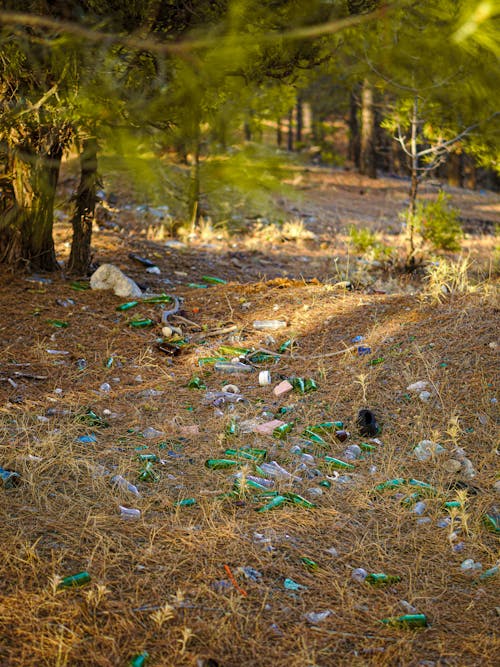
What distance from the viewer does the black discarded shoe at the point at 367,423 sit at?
398cm

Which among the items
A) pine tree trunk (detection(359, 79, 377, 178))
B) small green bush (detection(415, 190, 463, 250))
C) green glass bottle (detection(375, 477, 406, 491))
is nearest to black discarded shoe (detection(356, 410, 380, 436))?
green glass bottle (detection(375, 477, 406, 491))

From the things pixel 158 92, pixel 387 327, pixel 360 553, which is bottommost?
pixel 360 553

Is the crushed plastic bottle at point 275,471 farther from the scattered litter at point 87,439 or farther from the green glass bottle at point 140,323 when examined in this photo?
the green glass bottle at point 140,323

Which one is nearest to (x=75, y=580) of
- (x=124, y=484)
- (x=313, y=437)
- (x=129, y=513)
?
(x=129, y=513)

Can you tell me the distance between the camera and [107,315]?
5801 mm

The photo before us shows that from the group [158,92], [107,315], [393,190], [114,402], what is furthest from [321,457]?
[393,190]

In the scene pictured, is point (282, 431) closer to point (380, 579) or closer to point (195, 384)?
point (195, 384)

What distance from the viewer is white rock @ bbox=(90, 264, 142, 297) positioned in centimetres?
626

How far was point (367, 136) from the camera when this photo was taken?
58.1 feet

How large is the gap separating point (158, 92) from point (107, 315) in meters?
3.15

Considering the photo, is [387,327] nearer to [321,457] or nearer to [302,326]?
[302,326]

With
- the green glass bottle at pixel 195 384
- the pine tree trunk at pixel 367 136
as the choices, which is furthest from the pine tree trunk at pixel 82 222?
the pine tree trunk at pixel 367 136

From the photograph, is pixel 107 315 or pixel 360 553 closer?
pixel 360 553

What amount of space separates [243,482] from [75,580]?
0.97m
